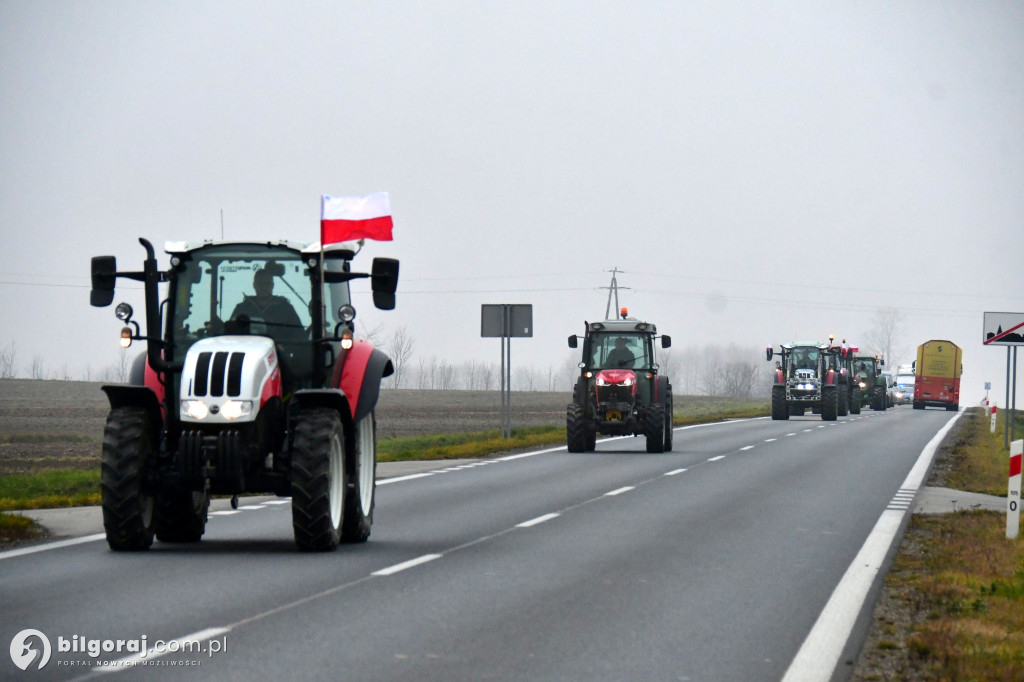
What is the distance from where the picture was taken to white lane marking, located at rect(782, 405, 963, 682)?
8070 mm

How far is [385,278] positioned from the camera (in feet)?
43.0

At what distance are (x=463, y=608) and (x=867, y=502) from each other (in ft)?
35.1

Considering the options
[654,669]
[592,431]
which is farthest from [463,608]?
[592,431]

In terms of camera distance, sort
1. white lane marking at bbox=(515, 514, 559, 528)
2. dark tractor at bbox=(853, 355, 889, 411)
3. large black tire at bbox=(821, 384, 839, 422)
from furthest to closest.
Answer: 1. dark tractor at bbox=(853, 355, 889, 411)
2. large black tire at bbox=(821, 384, 839, 422)
3. white lane marking at bbox=(515, 514, 559, 528)

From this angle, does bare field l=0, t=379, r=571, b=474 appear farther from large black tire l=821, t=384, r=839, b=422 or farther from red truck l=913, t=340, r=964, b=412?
red truck l=913, t=340, r=964, b=412

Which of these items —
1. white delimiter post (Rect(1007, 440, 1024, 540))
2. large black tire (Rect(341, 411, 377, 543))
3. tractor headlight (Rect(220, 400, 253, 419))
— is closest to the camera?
tractor headlight (Rect(220, 400, 253, 419))

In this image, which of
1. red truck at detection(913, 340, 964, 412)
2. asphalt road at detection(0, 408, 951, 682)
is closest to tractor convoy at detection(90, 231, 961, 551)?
asphalt road at detection(0, 408, 951, 682)

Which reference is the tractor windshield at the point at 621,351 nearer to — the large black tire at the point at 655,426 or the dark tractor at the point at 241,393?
the large black tire at the point at 655,426

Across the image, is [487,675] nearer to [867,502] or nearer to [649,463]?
[867,502]

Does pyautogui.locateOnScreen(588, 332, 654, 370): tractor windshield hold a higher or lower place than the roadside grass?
higher

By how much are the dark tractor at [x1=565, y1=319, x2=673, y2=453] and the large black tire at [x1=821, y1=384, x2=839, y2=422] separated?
80.2 feet

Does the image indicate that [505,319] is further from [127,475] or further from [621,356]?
[127,475]

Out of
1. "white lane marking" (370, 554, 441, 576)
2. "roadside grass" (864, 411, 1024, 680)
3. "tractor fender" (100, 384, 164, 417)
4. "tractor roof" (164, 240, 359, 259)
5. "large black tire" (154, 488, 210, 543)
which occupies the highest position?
"tractor roof" (164, 240, 359, 259)

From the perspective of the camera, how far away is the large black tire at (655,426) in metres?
31.5
